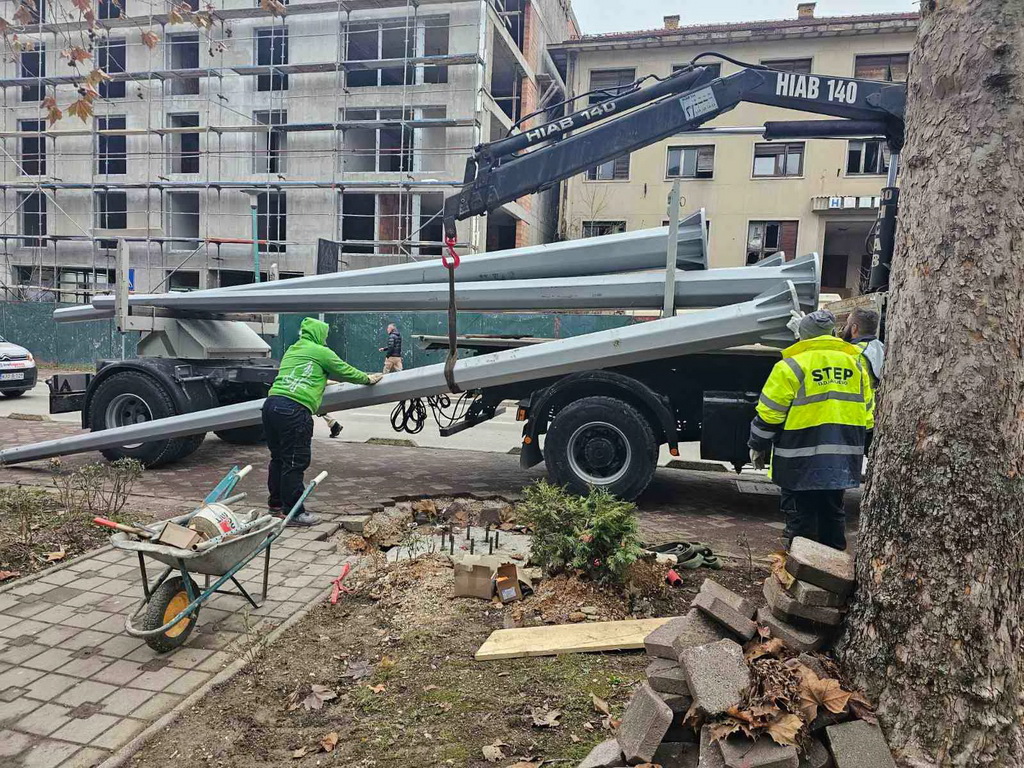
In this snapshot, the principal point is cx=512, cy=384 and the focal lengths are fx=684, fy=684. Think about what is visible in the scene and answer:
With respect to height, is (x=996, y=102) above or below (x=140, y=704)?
above

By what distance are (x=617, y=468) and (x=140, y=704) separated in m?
4.21

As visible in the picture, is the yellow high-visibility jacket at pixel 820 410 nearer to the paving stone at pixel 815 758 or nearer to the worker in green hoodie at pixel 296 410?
the paving stone at pixel 815 758

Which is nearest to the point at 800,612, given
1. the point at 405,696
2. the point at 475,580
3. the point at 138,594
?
the point at 405,696

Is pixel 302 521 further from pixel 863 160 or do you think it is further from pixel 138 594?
pixel 863 160

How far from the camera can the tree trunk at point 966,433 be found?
2.24 metres

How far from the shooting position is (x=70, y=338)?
2148cm

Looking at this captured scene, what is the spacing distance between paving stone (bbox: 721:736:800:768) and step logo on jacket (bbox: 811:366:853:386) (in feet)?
8.34

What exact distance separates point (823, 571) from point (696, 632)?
0.53 meters

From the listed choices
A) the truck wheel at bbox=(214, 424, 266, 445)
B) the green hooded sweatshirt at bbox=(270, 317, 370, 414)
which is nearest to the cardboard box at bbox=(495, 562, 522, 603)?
the green hooded sweatshirt at bbox=(270, 317, 370, 414)

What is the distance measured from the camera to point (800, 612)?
2584 millimetres

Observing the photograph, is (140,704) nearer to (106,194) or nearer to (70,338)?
(70,338)

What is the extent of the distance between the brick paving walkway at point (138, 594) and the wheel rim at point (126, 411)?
0.63 metres

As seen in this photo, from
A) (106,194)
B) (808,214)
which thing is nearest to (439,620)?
(808,214)

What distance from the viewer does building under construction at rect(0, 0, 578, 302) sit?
22328mm
